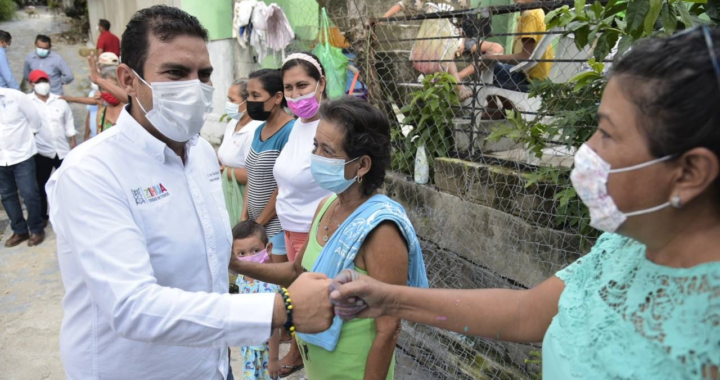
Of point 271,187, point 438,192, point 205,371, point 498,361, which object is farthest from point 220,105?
point 205,371

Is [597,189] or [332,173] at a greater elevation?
[597,189]

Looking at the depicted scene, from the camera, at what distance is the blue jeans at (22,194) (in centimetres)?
567

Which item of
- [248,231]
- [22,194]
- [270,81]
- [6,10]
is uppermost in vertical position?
[6,10]

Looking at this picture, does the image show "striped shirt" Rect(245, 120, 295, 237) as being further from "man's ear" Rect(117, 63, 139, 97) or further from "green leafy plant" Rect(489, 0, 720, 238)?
"man's ear" Rect(117, 63, 139, 97)

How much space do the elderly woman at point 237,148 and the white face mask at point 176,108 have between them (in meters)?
2.10

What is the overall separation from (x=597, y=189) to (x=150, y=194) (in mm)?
1233

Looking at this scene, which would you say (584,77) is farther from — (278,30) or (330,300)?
(278,30)

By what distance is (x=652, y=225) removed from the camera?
1.04 m

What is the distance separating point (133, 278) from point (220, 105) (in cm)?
663

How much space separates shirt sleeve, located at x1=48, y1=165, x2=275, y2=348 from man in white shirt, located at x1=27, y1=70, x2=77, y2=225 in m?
5.62

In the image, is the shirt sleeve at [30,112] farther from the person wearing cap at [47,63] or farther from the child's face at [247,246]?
the child's face at [247,246]

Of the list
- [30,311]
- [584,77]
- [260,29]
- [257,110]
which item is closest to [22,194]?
[30,311]

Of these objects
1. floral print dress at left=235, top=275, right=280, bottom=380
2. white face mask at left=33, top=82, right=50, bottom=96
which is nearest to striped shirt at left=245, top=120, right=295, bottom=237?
floral print dress at left=235, top=275, right=280, bottom=380

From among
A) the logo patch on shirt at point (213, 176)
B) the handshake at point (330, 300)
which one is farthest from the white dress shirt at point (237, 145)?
the handshake at point (330, 300)
